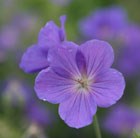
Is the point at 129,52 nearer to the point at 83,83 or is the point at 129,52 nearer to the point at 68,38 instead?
the point at 68,38

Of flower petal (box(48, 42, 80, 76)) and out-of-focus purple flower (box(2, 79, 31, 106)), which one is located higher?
flower petal (box(48, 42, 80, 76))

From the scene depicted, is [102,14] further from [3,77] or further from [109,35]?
[3,77]

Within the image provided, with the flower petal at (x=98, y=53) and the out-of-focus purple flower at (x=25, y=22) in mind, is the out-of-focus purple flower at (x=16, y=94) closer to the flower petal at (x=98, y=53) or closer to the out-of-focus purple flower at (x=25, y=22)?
the out-of-focus purple flower at (x=25, y=22)

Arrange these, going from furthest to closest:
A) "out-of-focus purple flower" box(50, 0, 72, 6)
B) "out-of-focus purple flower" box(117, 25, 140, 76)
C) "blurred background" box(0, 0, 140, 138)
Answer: "out-of-focus purple flower" box(50, 0, 72, 6)
"out-of-focus purple flower" box(117, 25, 140, 76)
"blurred background" box(0, 0, 140, 138)

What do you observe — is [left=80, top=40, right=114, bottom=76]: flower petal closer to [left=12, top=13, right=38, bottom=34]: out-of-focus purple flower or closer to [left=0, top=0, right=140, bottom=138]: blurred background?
[left=0, top=0, right=140, bottom=138]: blurred background

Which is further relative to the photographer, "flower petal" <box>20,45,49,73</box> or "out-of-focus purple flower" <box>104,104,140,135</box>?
"out-of-focus purple flower" <box>104,104,140,135</box>

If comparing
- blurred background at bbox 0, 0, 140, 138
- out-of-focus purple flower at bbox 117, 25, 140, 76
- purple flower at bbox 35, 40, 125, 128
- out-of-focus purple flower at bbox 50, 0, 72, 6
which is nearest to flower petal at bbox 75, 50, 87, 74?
purple flower at bbox 35, 40, 125, 128

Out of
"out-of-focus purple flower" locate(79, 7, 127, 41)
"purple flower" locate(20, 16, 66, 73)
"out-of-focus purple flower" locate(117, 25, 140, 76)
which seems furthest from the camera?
"out-of-focus purple flower" locate(79, 7, 127, 41)

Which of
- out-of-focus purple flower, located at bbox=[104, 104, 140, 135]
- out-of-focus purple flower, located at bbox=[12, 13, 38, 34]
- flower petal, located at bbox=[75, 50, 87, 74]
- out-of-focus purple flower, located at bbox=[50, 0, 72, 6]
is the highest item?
flower petal, located at bbox=[75, 50, 87, 74]

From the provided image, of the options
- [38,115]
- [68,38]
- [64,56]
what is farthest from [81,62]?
[68,38]
